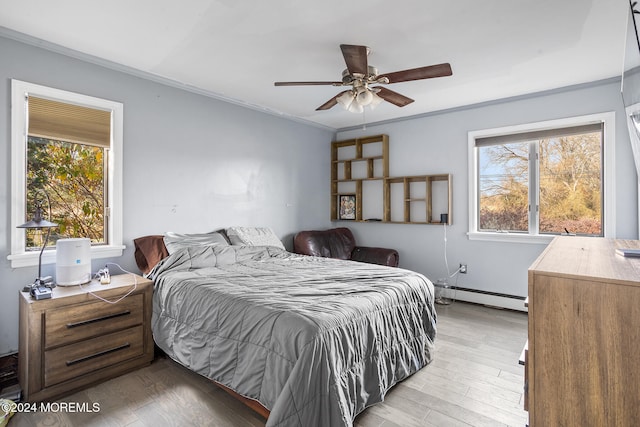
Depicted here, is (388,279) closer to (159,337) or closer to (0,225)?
(159,337)

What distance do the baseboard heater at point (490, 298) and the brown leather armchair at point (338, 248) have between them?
0.92 metres

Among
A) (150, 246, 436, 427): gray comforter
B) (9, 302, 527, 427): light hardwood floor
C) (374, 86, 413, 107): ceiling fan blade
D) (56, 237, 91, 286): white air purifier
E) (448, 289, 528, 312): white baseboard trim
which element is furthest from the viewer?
(448, 289, 528, 312): white baseboard trim

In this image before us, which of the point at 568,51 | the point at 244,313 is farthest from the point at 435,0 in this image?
the point at 244,313

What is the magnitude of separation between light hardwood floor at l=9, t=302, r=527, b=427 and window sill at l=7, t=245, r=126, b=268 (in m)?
1.06

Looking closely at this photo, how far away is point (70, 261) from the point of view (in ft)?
7.94

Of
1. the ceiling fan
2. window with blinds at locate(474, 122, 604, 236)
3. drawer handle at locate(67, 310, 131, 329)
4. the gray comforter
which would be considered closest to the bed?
the gray comforter

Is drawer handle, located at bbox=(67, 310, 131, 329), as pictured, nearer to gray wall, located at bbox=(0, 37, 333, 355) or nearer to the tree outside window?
gray wall, located at bbox=(0, 37, 333, 355)

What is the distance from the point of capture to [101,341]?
2.34 meters

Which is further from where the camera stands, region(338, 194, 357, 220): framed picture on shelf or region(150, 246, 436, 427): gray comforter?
region(338, 194, 357, 220): framed picture on shelf

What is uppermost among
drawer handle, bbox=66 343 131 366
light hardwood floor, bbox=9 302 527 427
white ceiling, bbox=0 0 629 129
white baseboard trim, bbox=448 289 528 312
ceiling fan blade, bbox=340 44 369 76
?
white ceiling, bbox=0 0 629 129

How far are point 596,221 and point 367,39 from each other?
10.3ft

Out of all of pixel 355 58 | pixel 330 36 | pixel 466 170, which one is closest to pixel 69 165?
pixel 330 36

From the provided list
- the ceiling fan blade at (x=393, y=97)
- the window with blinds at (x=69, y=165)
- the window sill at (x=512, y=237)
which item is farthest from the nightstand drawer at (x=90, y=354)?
the window sill at (x=512, y=237)

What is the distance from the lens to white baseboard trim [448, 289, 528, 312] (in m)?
3.86
